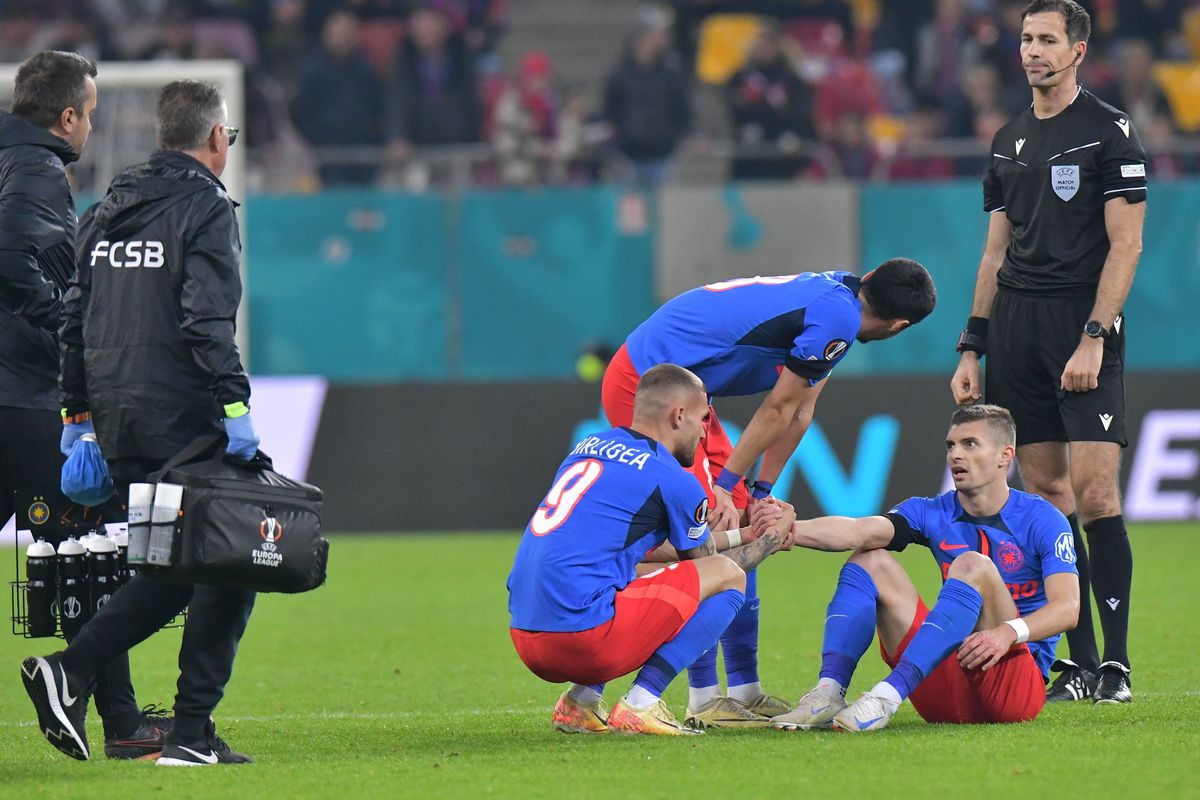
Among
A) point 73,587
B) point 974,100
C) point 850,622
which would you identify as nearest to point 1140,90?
point 974,100

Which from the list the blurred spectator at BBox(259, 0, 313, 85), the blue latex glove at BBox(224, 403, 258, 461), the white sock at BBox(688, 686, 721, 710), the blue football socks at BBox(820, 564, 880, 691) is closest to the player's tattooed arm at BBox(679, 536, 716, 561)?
the blue football socks at BBox(820, 564, 880, 691)

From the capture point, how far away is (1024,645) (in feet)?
20.4

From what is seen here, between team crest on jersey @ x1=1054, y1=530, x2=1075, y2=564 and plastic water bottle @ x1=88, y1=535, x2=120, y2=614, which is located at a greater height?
team crest on jersey @ x1=1054, y1=530, x2=1075, y2=564

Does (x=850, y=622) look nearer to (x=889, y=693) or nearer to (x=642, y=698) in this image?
(x=889, y=693)

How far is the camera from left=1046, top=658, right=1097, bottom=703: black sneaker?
7129 mm

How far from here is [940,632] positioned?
19.9 feet

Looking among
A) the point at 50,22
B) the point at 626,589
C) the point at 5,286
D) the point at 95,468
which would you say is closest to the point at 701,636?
the point at 626,589

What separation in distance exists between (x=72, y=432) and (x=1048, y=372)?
12.4 feet

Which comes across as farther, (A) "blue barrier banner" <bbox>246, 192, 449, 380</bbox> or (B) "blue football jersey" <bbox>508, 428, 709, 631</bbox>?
(A) "blue barrier banner" <bbox>246, 192, 449, 380</bbox>

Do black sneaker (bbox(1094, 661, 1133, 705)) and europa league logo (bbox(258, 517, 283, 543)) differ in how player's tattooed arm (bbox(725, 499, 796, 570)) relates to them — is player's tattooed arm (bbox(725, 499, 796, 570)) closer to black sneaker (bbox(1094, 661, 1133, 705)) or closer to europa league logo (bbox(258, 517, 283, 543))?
black sneaker (bbox(1094, 661, 1133, 705))

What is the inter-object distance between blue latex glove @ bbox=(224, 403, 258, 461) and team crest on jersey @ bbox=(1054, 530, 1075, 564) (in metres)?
2.87

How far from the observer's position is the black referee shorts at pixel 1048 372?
7129 millimetres

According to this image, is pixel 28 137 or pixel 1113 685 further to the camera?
pixel 1113 685

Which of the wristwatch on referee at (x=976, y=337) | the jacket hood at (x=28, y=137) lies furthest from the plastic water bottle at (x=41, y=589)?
the wristwatch on referee at (x=976, y=337)
